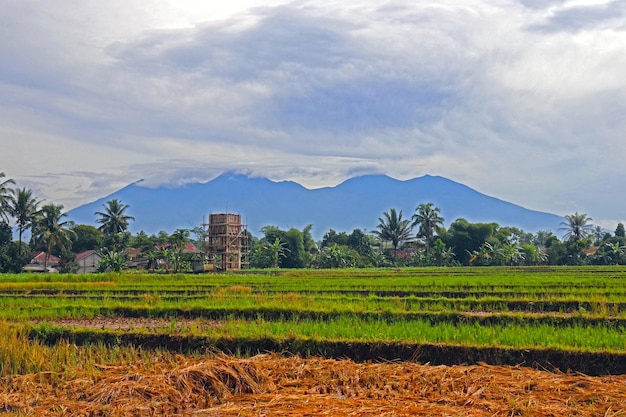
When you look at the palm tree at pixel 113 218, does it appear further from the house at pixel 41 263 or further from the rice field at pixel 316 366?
the rice field at pixel 316 366

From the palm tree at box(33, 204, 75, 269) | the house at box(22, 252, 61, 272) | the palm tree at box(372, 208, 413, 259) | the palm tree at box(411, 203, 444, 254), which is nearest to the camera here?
the palm tree at box(33, 204, 75, 269)

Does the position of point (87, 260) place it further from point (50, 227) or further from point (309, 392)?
point (309, 392)

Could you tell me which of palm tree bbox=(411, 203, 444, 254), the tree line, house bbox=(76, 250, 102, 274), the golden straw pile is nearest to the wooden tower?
the tree line

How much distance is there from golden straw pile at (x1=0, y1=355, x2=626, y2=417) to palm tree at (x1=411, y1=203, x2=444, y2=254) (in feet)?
176

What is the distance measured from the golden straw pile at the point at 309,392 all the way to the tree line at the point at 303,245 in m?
39.9

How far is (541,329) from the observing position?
934 cm

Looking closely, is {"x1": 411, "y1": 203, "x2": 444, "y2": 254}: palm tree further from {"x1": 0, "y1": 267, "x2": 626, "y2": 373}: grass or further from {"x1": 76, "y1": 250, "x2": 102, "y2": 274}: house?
{"x1": 0, "y1": 267, "x2": 626, "y2": 373}: grass

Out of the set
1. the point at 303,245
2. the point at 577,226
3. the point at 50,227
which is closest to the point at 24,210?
the point at 50,227

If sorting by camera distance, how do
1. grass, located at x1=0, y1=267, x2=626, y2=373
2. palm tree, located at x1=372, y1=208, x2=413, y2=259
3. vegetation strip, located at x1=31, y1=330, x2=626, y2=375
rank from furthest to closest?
palm tree, located at x1=372, y1=208, x2=413, y2=259 < grass, located at x1=0, y1=267, x2=626, y2=373 < vegetation strip, located at x1=31, y1=330, x2=626, y2=375

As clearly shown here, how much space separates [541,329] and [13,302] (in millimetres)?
14611

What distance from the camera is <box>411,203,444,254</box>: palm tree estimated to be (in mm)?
59688

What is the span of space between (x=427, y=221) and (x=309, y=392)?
2185 inches

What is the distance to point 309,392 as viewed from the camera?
5.67m

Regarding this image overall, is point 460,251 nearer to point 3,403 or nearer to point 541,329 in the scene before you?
point 541,329
